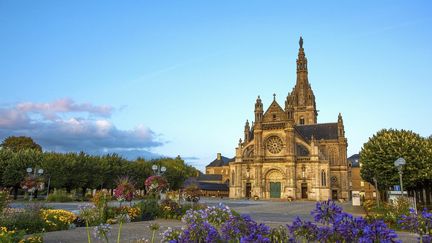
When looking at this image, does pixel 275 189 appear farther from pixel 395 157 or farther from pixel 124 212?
pixel 124 212

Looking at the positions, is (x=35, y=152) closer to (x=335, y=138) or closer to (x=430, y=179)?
(x=430, y=179)

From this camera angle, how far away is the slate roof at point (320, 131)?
75.2m

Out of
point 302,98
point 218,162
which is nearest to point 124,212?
point 302,98

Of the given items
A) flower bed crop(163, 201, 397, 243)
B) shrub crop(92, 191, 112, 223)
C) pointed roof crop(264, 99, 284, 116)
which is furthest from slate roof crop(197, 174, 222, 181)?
flower bed crop(163, 201, 397, 243)

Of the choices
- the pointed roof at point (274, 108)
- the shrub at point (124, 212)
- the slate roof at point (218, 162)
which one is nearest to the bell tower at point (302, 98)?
the pointed roof at point (274, 108)

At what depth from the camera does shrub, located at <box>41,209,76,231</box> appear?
1458 centimetres

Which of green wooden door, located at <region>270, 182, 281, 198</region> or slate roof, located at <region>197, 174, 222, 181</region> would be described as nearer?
green wooden door, located at <region>270, 182, 281, 198</region>

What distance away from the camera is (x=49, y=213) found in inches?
629

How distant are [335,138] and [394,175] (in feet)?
147

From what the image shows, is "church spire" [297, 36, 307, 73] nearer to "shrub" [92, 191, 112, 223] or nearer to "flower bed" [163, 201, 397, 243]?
"shrub" [92, 191, 112, 223]

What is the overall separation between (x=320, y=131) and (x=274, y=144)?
1692 centimetres

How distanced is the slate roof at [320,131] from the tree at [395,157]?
41.5m

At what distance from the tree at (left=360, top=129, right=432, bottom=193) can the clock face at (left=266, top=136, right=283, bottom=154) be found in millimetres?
31810

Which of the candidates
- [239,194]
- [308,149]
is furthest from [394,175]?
[239,194]
